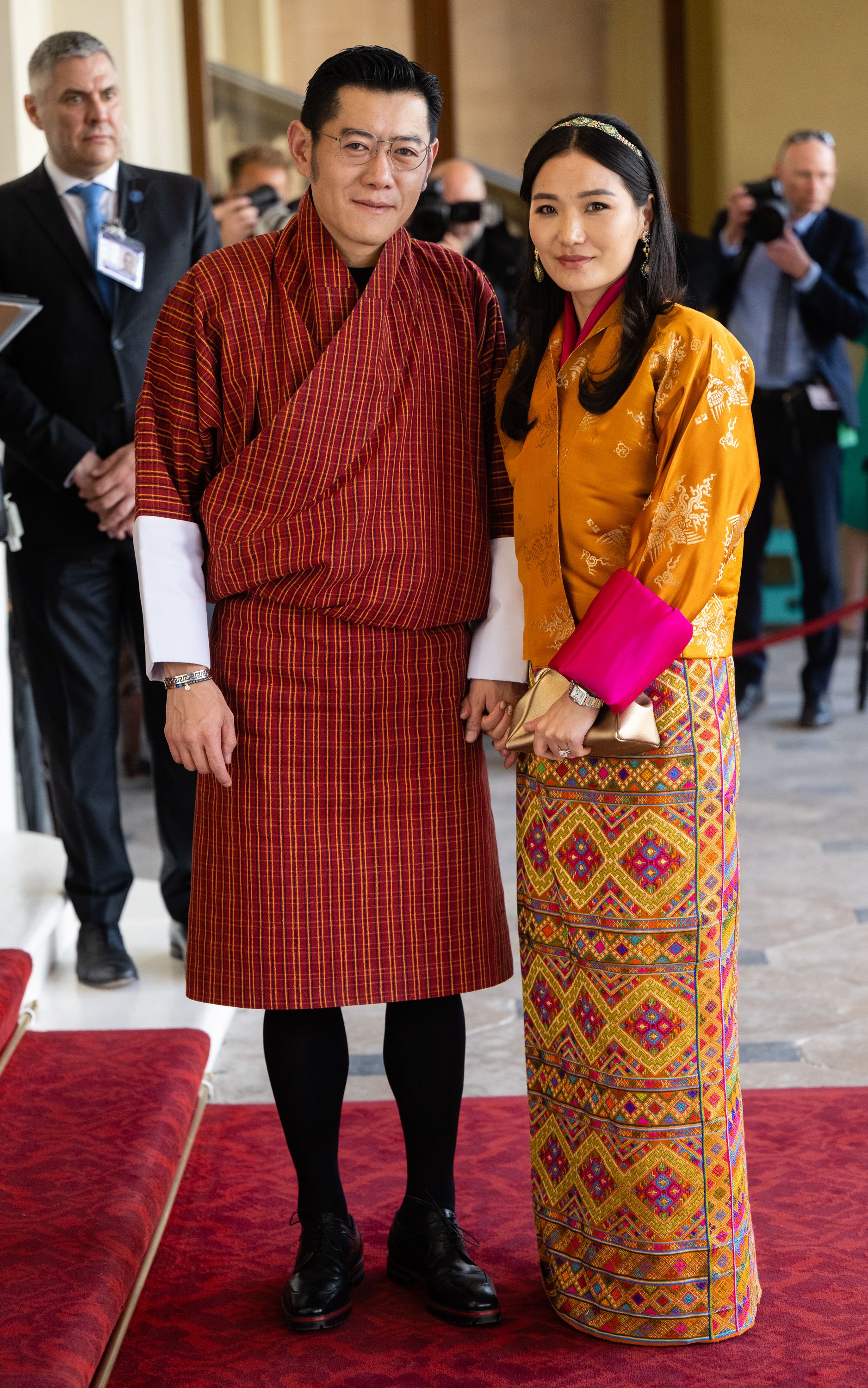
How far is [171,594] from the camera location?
1583 mm

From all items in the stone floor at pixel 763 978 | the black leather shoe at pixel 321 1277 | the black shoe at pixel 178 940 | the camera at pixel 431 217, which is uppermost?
the camera at pixel 431 217

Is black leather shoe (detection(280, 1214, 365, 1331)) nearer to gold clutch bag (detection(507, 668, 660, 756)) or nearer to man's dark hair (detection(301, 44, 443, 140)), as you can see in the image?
gold clutch bag (detection(507, 668, 660, 756))

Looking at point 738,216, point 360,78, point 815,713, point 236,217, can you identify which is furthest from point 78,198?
point 815,713

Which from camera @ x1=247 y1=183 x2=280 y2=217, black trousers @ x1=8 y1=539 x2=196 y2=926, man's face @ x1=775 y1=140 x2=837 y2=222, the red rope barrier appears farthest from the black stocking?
man's face @ x1=775 y1=140 x2=837 y2=222

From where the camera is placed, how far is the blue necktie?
2480mm

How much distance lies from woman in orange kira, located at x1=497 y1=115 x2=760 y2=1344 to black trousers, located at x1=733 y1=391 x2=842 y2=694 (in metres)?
3.19

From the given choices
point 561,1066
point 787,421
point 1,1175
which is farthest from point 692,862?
point 787,421

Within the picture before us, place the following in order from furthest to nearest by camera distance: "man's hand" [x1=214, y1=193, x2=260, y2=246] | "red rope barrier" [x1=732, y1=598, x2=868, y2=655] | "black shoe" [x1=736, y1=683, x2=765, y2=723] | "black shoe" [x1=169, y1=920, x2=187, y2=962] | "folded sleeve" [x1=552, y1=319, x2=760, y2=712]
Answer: "black shoe" [x1=736, y1=683, x2=765, y2=723]
"red rope barrier" [x1=732, y1=598, x2=868, y2=655]
"man's hand" [x1=214, y1=193, x2=260, y2=246]
"black shoe" [x1=169, y1=920, x2=187, y2=962]
"folded sleeve" [x1=552, y1=319, x2=760, y2=712]

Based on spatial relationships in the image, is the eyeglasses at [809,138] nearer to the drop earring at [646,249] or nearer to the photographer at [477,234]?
the photographer at [477,234]

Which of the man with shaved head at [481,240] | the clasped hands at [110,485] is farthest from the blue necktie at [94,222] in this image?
the man with shaved head at [481,240]

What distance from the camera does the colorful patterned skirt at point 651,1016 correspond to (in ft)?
4.87

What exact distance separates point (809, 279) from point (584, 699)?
3571 millimetres

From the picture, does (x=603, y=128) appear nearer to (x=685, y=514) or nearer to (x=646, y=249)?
(x=646, y=249)

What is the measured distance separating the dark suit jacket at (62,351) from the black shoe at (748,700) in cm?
298
